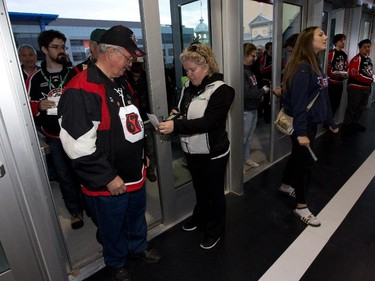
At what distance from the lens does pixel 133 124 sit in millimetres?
1470

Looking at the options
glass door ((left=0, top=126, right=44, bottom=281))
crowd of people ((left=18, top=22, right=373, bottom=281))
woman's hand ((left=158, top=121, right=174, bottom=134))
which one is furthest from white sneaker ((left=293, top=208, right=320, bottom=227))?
glass door ((left=0, top=126, right=44, bottom=281))

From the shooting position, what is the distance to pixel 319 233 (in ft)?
6.77

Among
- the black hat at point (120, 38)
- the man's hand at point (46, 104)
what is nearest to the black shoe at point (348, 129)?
the black hat at point (120, 38)

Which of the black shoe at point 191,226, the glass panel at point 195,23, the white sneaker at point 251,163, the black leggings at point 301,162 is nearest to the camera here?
the black leggings at point 301,162

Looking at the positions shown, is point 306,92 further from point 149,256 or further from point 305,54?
point 149,256

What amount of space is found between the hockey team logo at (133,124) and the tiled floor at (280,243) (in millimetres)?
1037

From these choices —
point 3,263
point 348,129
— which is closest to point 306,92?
point 3,263

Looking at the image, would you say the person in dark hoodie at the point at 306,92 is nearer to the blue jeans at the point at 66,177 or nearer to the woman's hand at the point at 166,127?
the woman's hand at the point at 166,127

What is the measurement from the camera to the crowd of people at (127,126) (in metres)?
1.30

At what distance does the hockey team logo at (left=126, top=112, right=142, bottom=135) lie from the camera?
4.74 feet

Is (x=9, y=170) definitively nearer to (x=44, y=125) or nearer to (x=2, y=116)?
(x=2, y=116)

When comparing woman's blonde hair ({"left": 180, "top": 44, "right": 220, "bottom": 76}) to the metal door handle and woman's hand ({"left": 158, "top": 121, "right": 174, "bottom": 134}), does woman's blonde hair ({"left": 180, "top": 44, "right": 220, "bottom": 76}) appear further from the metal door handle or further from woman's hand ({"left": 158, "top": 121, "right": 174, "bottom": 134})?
the metal door handle

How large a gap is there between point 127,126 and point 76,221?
135 cm

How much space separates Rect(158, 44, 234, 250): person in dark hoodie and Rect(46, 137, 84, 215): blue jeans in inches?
38.6
